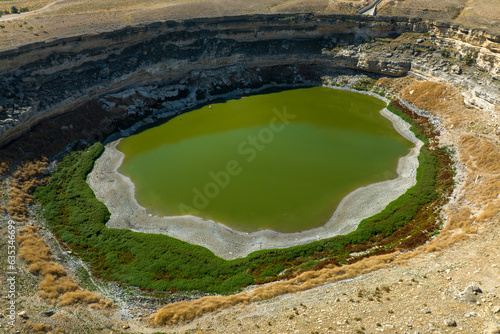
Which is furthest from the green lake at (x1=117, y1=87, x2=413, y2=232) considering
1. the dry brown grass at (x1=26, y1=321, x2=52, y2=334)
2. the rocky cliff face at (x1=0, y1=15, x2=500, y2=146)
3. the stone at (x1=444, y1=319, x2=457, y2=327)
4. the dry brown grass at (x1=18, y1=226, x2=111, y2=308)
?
the dry brown grass at (x1=26, y1=321, x2=52, y2=334)

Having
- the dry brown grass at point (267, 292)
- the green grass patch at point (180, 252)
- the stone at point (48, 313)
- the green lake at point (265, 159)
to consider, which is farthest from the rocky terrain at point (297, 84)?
the green lake at point (265, 159)

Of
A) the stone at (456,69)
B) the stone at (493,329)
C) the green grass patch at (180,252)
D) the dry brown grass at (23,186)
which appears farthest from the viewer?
the stone at (456,69)

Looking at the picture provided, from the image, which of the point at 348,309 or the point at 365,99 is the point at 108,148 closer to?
the point at 348,309

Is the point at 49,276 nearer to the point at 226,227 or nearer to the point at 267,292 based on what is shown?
the point at 226,227

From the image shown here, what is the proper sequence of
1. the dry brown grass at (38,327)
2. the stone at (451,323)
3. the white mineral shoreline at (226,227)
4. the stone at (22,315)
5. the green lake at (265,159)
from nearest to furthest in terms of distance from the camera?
the stone at (451,323)
the dry brown grass at (38,327)
the stone at (22,315)
the white mineral shoreline at (226,227)
the green lake at (265,159)

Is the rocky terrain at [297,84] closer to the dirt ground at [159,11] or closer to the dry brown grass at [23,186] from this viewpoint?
the dry brown grass at [23,186]

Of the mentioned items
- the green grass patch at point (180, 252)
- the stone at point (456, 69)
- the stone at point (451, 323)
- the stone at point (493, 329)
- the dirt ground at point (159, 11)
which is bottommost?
the green grass patch at point (180, 252)

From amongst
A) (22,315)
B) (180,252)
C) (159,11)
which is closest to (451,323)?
(180,252)
